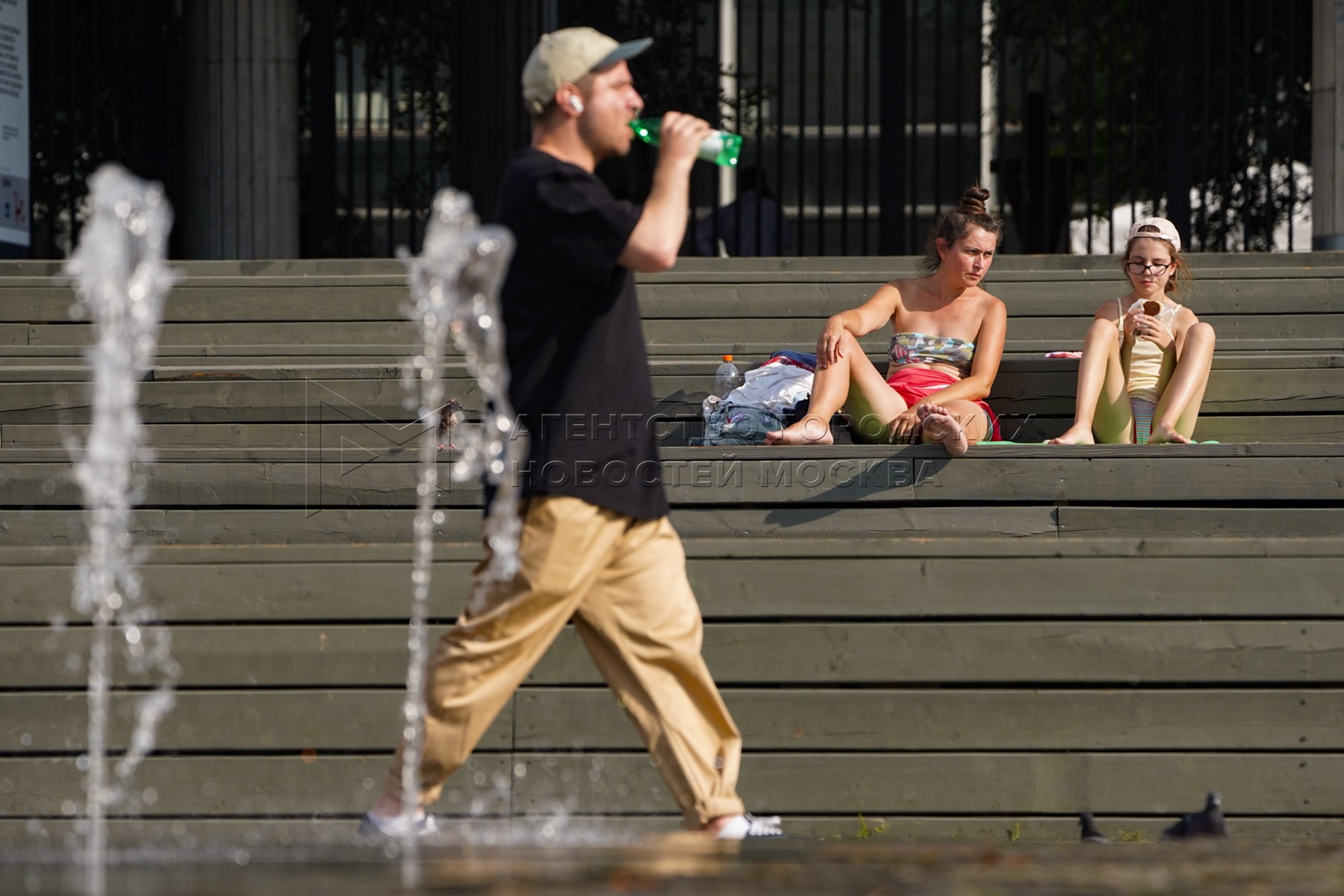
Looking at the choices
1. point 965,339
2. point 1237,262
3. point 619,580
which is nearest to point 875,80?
point 1237,262

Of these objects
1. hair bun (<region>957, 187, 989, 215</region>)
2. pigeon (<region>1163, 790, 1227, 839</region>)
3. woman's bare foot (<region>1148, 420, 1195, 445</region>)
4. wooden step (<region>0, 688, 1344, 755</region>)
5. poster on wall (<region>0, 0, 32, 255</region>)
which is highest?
poster on wall (<region>0, 0, 32, 255</region>)

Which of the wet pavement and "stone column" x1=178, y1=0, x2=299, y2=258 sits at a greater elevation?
"stone column" x1=178, y1=0, x2=299, y2=258

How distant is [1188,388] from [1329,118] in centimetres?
436

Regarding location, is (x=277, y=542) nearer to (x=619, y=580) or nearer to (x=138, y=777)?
(x=138, y=777)

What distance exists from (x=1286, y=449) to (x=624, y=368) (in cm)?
256

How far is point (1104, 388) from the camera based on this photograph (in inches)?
244

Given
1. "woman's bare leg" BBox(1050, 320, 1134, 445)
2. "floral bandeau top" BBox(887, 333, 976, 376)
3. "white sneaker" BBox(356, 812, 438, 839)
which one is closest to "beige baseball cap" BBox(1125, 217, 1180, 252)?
"woman's bare leg" BBox(1050, 320, 1134, 445)

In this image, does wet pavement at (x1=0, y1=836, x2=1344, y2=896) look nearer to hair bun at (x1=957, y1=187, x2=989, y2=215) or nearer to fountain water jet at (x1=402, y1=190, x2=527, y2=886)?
fountain water jet at (x1=402, y1=190, x2=527, y2=886)

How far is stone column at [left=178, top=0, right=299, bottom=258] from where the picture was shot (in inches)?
392

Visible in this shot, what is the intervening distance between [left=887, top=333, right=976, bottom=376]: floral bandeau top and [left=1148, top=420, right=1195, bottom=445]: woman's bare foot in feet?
2.53

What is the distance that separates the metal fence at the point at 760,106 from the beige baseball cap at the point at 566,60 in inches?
233

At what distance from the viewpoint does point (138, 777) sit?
4.61 metres

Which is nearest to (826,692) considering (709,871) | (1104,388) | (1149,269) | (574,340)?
(574,340)

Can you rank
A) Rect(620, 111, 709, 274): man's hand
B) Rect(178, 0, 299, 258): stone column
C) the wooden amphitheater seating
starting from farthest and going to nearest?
Rect(178, 0, 299, 258): stone column < the wooden amphitheater seating < Rect(620, 111, 709, 274): man's hand
